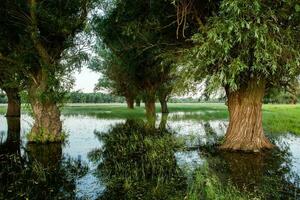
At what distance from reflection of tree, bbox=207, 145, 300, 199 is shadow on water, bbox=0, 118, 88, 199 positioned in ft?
16.9

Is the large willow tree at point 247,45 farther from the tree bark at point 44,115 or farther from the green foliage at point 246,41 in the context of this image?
the tree bark at point 44,115

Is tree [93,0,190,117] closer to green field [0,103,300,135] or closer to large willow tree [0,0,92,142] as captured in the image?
large willow tree [0,0,92,142]

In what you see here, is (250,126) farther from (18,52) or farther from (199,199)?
(18,52)

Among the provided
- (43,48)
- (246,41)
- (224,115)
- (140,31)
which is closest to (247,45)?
(246,41)

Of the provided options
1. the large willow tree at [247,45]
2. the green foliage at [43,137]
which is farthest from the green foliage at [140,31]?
the green foliage at [43,137]

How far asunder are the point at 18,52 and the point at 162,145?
10.5 m

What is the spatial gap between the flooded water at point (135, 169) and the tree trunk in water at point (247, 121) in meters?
1.04

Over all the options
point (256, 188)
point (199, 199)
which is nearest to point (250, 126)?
point (256, 188)

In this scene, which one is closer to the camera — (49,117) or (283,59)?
(283,59)

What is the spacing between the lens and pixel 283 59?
52.7 ft

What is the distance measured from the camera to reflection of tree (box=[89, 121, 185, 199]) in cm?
1030

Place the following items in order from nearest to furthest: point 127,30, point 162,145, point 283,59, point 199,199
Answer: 1. point 199,199
2. point 283,59
3. point 162,145
4. point 127,30

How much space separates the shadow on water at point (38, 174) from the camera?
10.4 metres

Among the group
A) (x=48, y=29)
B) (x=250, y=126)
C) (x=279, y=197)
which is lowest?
(x=279, y=197)
